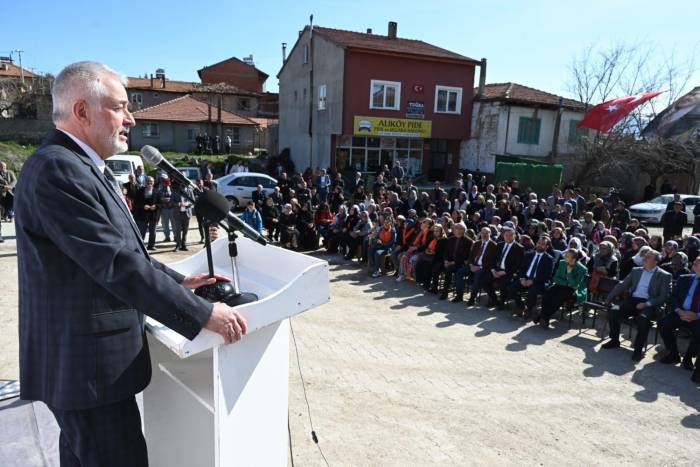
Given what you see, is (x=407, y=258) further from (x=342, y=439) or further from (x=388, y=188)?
(x=388, y=188)

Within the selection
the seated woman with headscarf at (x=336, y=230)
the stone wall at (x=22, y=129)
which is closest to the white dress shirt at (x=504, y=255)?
the seated woman with headscarf at (x=336, y=230)

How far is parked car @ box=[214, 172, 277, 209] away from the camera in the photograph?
58.2ft

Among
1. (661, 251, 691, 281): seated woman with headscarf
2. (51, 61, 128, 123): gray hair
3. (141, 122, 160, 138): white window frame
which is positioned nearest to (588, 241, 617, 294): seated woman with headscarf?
(661, 251, 691, 281): seated woman with headscarf

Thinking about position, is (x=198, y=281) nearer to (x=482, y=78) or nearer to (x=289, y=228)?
(x=289, y=228)

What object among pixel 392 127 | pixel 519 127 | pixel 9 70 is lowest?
pixel 392 127

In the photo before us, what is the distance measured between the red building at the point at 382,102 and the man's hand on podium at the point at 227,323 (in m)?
22.0

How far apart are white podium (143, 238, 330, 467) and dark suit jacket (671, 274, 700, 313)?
6180 millimetres

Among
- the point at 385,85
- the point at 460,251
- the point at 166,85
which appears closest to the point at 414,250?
the point at 460,251

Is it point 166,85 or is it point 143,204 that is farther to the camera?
point 166,85

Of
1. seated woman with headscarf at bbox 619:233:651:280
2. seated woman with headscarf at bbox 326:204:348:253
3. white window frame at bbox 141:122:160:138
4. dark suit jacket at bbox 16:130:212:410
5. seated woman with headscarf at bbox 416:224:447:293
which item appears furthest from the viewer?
white window frame at bbox 141:122:160:138

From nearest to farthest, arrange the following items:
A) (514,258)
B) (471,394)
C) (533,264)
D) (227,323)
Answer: (227,323) < (471,394) < (533,264) < (514,258)

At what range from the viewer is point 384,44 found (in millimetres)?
24656

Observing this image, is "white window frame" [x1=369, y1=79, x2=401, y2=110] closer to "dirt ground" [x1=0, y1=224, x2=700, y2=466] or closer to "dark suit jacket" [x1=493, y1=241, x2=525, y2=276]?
"dark suit jacket" [x1=493, y1=241, x2=525, y2=276]

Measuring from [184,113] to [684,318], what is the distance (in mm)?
32194
